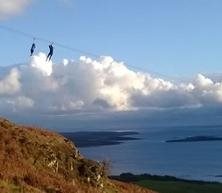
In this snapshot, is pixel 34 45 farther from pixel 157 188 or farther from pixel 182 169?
pixel 182 169

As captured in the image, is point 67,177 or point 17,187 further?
point 67,177

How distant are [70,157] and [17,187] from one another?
13518 mm

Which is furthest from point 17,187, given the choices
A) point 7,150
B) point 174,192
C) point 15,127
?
point 174,192

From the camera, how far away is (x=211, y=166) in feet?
641

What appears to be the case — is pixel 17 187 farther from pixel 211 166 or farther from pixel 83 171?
pixel 211 166

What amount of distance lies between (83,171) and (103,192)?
184cm

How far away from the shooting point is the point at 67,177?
106 ft

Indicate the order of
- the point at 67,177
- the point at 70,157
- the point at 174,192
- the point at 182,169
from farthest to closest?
the point at 182,169 → the point at 174,192 → the point at 70,157 → the point at 67,177

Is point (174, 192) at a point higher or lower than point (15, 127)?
lower

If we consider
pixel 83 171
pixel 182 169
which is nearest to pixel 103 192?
pixel 83 171

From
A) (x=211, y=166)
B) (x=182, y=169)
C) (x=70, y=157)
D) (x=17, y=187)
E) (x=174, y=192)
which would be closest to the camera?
(x=17, y=187)

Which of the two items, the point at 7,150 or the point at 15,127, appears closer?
the point at 7,150

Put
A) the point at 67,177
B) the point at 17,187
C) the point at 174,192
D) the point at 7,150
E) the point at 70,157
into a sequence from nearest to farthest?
the point at 17,187 → the point at 7,150 → the point at 67,177 → the point at 70,157 → the point at 174,192

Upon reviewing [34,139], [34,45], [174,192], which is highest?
[34,45]
